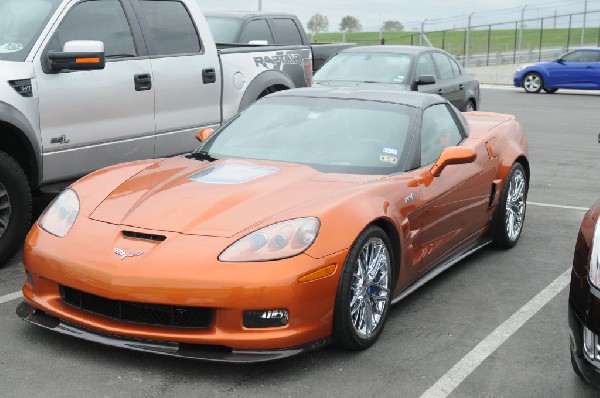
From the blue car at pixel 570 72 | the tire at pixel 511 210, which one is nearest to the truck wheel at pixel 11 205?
the tire at pixel 511 210

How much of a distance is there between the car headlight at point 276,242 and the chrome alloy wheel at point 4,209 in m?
2.53

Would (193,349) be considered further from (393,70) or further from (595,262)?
(393,70)

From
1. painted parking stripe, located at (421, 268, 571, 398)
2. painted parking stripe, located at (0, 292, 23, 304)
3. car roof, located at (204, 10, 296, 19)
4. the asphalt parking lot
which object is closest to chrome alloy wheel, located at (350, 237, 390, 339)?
the asphalt parking lot

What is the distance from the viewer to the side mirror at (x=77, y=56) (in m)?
6.62

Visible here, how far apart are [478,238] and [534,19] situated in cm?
3880

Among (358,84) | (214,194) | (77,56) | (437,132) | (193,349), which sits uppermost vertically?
(77,56)

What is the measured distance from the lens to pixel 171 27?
812 cm

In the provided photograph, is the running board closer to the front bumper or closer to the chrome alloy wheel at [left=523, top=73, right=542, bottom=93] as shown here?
the front bumper

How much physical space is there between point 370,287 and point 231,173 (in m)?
1.08

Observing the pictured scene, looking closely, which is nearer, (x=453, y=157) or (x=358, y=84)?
(x=453, y=157)

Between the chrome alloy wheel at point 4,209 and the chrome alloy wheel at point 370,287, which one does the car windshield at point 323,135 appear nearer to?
the chrome alloy wheel at point 370,287

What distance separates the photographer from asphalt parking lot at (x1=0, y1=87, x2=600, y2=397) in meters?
4.46

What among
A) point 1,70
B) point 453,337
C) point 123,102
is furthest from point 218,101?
point 453,337

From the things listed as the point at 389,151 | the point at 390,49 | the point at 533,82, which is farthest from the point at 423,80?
the point at 533,82
